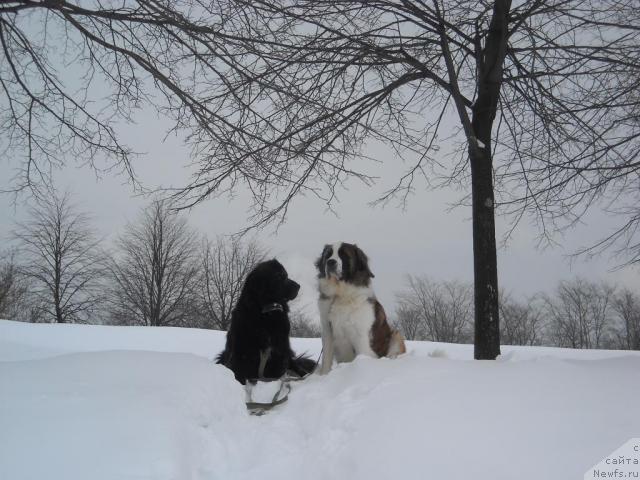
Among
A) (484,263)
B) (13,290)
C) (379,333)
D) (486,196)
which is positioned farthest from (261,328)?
(13,290)

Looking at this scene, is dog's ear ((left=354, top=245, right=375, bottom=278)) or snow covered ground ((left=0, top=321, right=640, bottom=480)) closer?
snow covered ground ((left=0, top=321, right=640, bottom=480))

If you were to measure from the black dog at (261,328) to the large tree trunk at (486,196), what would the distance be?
2.99 meters

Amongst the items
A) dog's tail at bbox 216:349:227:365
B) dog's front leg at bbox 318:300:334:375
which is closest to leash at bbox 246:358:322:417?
dog's front leg at bbox 318:300:334:375

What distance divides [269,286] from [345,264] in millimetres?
954

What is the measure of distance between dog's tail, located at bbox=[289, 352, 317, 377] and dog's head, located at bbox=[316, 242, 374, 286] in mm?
1290

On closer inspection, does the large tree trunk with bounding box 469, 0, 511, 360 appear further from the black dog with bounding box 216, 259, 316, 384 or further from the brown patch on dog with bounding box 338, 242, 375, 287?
the black dog with bounding box 216, 259, 316, 384

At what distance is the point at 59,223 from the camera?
112 feet

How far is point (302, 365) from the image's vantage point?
20.3ft

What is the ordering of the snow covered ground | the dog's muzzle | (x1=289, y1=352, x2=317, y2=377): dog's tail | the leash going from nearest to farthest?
the snow covered ground
the leash
the dog's muzzle
(x1=289, y1=352, x2=317, y2=377): dog's tail

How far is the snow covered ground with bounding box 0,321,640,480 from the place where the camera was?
236 cm

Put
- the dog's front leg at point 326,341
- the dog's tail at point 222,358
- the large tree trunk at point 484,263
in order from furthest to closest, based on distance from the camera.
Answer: the large tree trunk at point 484,263
the dog's tail at point 222,358
the dog's front leg at point 326,341

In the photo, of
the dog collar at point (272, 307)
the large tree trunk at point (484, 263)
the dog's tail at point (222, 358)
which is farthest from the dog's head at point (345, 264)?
the large tree trunk at point (484, 263)

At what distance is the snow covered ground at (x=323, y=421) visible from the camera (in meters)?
2.36

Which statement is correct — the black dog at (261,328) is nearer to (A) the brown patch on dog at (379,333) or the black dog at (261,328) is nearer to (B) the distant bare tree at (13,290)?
(A) the brown patch on dog at (379,333)
